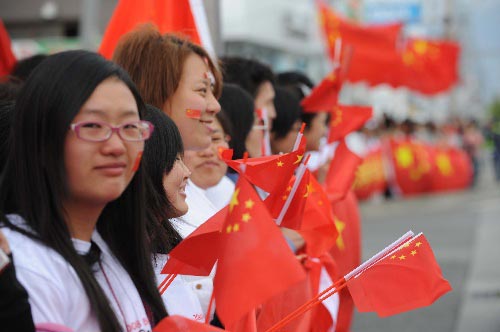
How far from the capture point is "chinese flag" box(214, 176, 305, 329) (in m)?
2.08

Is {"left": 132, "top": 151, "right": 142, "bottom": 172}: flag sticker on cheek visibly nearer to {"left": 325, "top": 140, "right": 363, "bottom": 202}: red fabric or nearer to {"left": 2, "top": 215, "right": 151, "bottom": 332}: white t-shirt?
{"left": 2, "top": 215, "right": 151, "bottom": 332}: white t-shirt

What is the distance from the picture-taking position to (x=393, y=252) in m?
2.69

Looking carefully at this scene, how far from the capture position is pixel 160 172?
2799 millimetres

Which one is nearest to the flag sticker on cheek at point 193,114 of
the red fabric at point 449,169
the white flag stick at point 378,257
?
the white flag stick at point 378,257

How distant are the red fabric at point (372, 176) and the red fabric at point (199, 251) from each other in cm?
1526

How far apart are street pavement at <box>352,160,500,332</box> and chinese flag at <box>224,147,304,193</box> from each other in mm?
4533

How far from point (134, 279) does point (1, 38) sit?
3.97 metres

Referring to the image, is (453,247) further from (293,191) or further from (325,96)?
(293,191)

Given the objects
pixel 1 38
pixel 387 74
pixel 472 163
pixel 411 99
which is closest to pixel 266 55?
pixel 472 163

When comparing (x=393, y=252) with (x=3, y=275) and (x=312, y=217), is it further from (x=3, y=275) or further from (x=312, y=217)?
(x=3, y=275)

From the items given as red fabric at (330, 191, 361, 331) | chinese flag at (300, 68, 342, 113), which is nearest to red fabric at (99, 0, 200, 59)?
chinese flag at (300, 68, 342, 113)

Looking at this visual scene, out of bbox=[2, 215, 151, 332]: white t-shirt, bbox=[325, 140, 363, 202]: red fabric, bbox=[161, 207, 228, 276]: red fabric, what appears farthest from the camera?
bbox=[325, 140, 363, 202]: red fabric

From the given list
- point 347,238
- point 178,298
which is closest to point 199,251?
point 178,298

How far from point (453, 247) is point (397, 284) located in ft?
29.6
